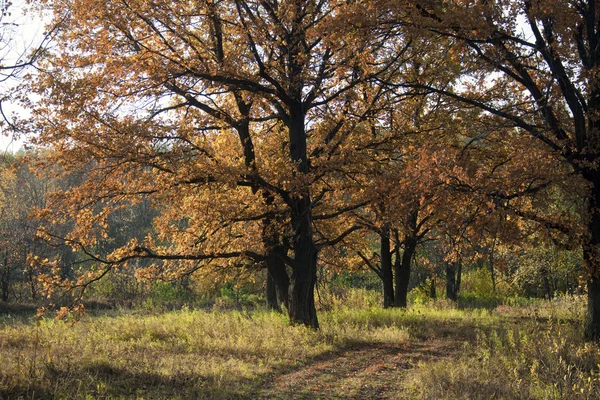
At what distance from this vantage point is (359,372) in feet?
28.4

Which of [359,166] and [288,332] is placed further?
[359,166]

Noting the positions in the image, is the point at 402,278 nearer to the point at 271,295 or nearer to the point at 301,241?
the point at 271,295

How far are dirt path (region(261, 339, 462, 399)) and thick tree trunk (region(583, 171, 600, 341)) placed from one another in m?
2.52

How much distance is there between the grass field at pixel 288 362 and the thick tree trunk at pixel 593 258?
0.32 metres

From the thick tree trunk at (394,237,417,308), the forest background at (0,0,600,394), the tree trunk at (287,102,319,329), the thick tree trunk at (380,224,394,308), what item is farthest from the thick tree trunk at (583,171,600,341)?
the thick tree trunk at (380,224,394,308)

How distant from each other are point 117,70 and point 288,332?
641cm

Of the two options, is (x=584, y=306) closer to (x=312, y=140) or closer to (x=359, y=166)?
(x=359, y=166)

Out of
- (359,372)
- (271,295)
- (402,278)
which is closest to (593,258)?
(359,372)

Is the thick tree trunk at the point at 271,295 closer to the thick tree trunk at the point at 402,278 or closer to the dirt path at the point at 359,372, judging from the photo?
the thick tree trunk at the point at 402,278

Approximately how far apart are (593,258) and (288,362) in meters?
5.77

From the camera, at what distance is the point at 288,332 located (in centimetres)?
1144

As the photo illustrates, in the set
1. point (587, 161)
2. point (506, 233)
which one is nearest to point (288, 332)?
point (506, 233)

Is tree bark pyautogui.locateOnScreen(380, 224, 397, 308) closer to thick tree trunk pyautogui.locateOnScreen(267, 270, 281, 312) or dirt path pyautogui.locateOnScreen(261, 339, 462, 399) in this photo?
thick tree trunk pyautogui.locateOnScreen(267, 270, 281, 312)

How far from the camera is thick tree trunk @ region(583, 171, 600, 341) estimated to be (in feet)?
31.6
